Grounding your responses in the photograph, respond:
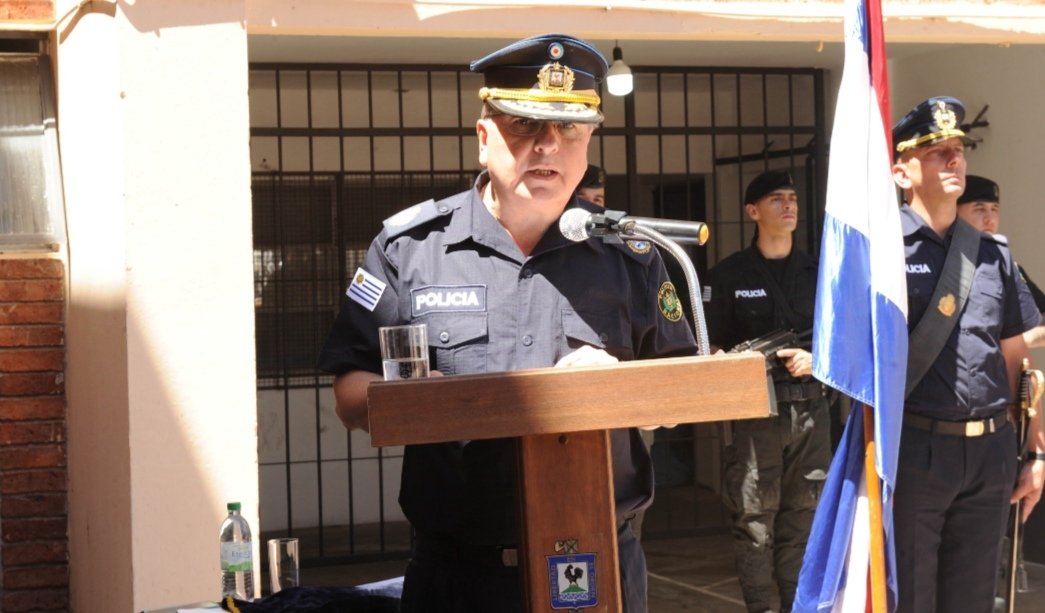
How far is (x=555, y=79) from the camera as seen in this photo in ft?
8.50

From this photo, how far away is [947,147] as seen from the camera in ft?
14.6

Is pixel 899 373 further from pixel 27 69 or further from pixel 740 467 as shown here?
pixel 27 69

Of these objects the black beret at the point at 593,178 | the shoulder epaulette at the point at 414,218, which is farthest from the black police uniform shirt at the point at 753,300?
the shoulder epaulette at the point at 414,218

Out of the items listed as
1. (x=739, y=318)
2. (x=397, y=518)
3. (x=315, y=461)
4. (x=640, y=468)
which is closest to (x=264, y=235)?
(x=315, y=461)

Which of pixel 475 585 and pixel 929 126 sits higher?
pixel 929 126

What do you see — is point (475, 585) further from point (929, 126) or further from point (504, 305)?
point (929, 126)

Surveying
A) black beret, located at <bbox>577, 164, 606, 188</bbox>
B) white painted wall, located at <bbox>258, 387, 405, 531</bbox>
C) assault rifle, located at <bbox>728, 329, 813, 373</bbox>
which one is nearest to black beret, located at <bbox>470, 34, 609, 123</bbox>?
black beret, located at <bbox>577, 164, 606, 188</bbox>

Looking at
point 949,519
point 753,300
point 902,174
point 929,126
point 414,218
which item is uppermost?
point 929,126

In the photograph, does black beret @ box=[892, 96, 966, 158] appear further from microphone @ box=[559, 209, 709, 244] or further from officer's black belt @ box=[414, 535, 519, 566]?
officer's black belt @ box=[414, 535, 519, 566]

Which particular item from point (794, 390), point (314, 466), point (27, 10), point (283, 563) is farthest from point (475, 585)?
point (314, 466)

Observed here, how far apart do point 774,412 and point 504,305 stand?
3615 mm

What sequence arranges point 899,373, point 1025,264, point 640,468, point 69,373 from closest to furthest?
1. point 640,468
2. point 899,373
3. point 69,373
4. point 1025,264

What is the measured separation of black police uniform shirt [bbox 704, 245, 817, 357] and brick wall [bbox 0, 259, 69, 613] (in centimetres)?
296

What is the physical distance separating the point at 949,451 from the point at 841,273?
0.75 metres
